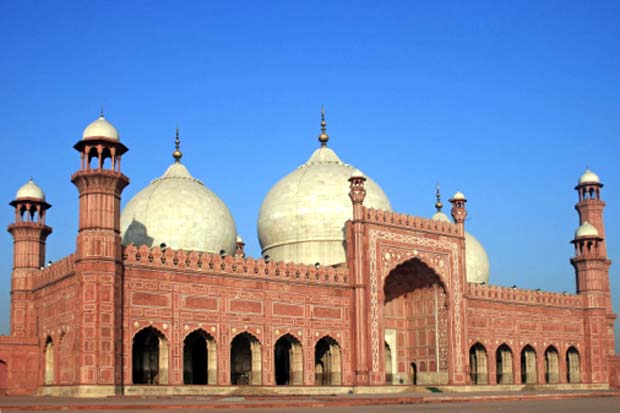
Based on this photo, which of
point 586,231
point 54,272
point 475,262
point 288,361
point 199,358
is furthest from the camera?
point 475,262

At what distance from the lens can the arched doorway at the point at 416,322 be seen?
2528 cm

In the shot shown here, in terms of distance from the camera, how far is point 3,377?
66.6ft

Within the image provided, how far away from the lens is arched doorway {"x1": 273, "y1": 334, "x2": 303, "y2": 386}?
22062mm

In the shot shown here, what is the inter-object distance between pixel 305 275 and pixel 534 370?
34.0 ft

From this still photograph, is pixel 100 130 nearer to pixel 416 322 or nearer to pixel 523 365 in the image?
pixel 416 322

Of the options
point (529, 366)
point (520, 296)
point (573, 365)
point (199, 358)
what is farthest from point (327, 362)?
point (573, 365)

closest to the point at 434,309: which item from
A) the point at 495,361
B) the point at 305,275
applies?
the point at 495,361

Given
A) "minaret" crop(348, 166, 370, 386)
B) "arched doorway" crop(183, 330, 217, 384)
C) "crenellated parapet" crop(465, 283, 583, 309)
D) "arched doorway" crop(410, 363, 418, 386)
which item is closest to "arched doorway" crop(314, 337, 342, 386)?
"minaret" crop(348, 166, 370, 386)

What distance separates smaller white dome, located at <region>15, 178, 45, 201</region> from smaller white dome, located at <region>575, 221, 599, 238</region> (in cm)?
1843

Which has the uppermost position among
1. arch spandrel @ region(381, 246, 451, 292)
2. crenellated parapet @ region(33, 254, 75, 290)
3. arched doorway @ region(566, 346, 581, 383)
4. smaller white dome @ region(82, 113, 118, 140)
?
smaller white dome @ region(82, 113, 118, 140)

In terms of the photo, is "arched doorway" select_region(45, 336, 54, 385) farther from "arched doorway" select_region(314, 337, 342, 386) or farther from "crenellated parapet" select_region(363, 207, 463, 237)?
"crenellated parapet" select_region(363, 207, 463, 237)

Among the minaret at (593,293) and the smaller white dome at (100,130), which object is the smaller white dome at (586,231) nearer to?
the minaret at (593,293)

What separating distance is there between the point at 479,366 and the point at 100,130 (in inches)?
575

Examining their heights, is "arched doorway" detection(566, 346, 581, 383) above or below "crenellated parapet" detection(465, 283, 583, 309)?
below
